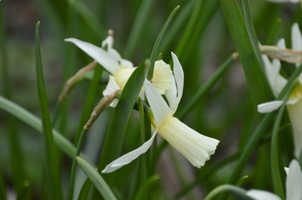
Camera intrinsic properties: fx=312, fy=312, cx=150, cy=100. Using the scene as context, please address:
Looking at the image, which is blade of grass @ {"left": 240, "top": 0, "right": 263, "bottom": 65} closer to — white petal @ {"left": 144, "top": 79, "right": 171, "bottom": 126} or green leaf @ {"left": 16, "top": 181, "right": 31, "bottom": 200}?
white petal @ {"left": 144, "top": 79, "right": 171, "bottom": 126}

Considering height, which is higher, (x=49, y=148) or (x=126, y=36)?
(x=126, y=36)

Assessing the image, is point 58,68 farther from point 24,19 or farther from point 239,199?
point 239,199

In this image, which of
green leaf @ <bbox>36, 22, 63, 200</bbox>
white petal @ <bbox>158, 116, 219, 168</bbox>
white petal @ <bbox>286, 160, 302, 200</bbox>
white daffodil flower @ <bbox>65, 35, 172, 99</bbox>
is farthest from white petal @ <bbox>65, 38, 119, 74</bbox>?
white petal @ <bbox>286, 160, 302, 200</bbox>

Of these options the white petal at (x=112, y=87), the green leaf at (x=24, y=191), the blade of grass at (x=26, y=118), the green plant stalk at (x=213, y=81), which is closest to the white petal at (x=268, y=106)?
the green plant stalk at (x=213, y=81)

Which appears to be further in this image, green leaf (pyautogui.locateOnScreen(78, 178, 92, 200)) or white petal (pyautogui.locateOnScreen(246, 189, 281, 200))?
green leaf (pyautogui.locateOnScreen(78, 178, 92, 200))

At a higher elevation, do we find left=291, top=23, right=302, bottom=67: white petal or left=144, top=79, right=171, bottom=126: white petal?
left=144, top=79, right=171, bottom=126: white petal

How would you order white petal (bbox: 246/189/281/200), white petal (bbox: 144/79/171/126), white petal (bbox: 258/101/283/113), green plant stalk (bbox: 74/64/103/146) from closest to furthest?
white petal (bbox: 246/189/281/200)
white petal (bbox: 144/79/171/126)
white petal (bbox: 258/101/283/113)
green plant stalk (bbox: 74/64/103/146)

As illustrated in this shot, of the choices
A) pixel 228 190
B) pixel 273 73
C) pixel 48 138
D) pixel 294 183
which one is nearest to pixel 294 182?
pixel 294 183

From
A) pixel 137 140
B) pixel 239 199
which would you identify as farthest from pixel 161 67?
pixel 137 140
